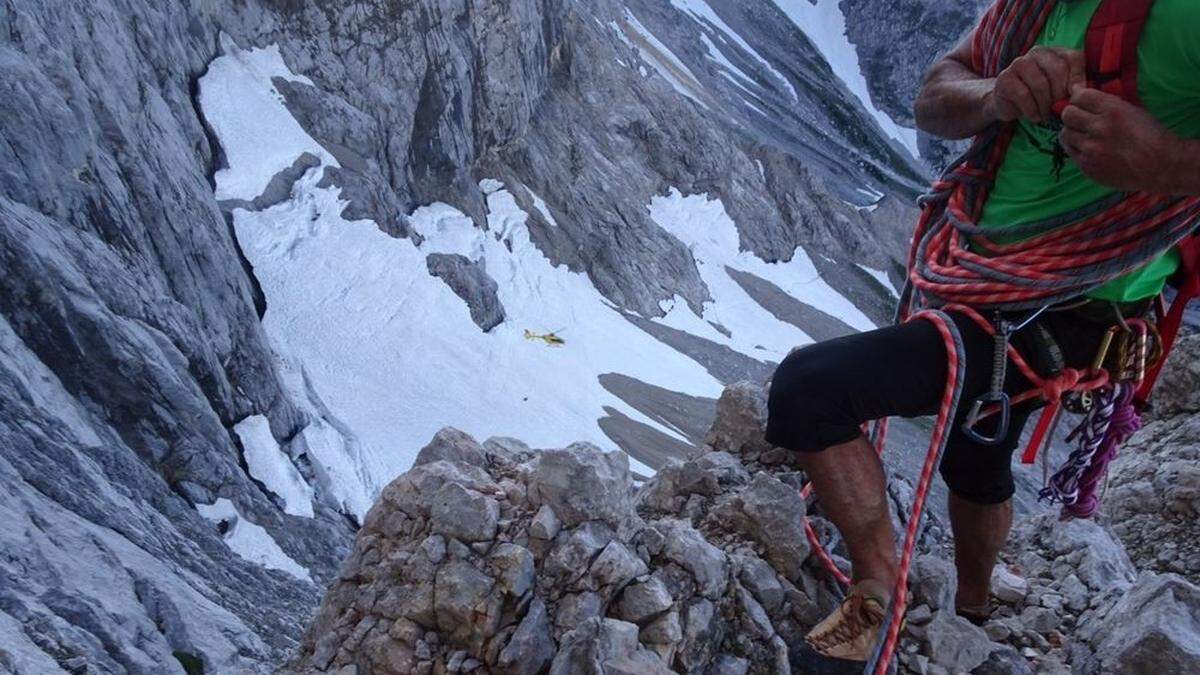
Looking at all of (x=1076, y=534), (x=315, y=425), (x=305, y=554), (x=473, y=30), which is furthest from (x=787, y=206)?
(x=1076, y=534)

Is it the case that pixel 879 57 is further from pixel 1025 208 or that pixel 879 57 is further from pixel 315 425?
pixel 1025 208

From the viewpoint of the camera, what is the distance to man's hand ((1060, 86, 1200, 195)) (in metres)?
2.46

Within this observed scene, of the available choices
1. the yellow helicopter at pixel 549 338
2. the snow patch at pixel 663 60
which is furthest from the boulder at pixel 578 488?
the snow patch at pixel 663 60

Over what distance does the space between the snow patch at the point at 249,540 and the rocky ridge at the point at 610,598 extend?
5657mm

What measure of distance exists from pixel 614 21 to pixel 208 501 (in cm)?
4481

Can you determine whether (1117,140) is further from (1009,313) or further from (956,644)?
(956,644)

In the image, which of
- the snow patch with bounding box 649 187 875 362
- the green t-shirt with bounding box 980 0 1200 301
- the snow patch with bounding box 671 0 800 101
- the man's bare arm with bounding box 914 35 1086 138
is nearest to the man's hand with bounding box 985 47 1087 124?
the man's bare arm with bounding box 914 35 1086 138

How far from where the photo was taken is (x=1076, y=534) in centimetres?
470

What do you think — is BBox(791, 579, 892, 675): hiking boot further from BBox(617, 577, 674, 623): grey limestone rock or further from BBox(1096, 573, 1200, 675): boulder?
BBox(1096, 573, 1200, 675): boulder

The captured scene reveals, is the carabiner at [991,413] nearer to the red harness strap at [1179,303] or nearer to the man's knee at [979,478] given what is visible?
the man's knee at [979,478]

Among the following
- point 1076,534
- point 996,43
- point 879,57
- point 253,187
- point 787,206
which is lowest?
point 1076,534

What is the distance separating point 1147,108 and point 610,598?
90.1 inches

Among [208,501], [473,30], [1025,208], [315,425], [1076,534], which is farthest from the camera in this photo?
[473,30]

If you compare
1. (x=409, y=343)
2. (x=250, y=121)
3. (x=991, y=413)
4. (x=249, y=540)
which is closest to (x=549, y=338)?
(x=409, y=343)
